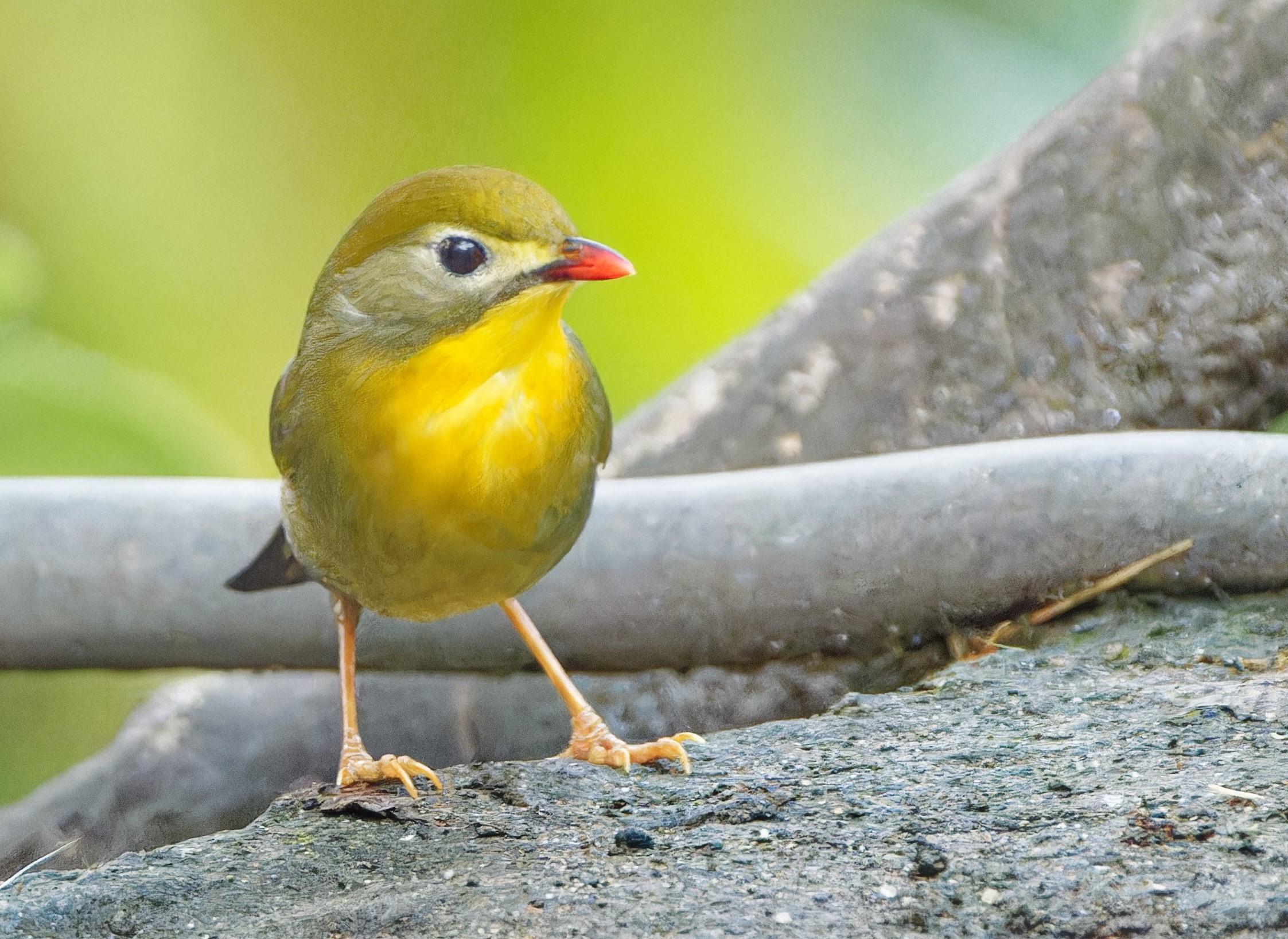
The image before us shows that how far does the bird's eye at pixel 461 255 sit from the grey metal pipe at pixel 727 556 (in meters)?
1.27

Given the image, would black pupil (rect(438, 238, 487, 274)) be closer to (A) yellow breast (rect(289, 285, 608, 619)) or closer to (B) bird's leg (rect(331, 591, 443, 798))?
(A) yellow breast (rect(289, 285, 608, 619))

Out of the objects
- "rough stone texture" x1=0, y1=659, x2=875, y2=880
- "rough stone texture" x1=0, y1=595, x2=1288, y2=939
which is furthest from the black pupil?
"rough stone texture" x1=0, y1=659, x2=875, y2=880

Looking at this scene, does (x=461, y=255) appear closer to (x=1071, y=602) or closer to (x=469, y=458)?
(x=469, y=458)

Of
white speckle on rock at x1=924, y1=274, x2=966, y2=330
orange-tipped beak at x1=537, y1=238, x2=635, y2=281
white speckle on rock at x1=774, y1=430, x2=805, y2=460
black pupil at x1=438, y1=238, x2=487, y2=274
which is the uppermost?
white speckle on rock at x1=924, y1=274, x2=966, y2=330

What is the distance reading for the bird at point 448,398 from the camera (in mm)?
1663

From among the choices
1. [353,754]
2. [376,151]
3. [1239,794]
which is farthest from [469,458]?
[376,151]

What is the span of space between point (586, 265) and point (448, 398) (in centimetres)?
27

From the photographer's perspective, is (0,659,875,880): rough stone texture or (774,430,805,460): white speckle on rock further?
(774,430,805,460): white speckle on rock

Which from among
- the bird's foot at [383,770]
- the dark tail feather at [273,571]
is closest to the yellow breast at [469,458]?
the bird's foot at [383,770]

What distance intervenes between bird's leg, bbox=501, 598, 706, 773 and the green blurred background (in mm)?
1861

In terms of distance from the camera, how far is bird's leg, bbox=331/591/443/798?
2.03 metres

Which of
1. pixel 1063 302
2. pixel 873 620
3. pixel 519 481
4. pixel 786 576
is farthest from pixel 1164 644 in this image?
pixel 1063 302

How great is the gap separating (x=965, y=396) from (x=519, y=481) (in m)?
2.29

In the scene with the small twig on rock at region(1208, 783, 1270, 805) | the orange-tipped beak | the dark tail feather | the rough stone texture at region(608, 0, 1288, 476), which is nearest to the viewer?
the small twig on rock at region(1208, 783, 1270, 805)
